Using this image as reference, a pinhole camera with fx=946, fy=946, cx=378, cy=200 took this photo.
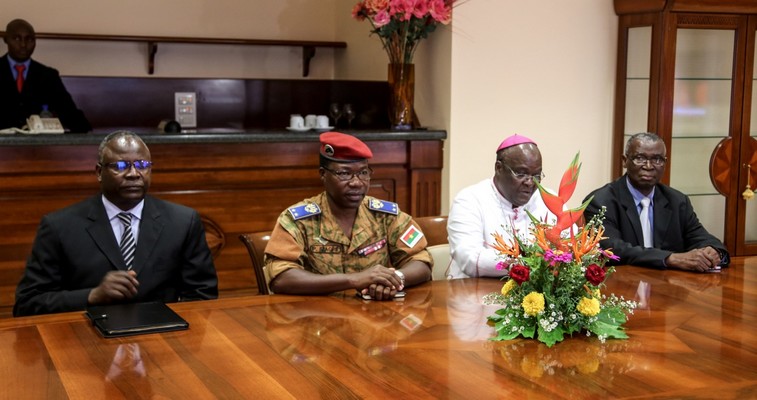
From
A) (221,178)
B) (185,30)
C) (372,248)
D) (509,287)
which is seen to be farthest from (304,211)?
(185,30)

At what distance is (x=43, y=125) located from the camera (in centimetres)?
456

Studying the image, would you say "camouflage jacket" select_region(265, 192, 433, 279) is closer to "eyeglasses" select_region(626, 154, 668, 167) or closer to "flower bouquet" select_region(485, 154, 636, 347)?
"flower bouquet" select_region(485, 154, 636, 347)

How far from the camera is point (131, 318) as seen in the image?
2.48 meters

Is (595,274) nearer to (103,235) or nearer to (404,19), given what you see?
(103,235)

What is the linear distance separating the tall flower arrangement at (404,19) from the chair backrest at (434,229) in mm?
1535

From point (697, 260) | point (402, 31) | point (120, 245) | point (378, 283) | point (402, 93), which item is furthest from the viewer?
point (402, 93)

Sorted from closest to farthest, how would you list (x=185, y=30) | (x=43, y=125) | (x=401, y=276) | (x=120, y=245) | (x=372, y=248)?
(x=401, y=276)
(x=120, y=245)
(x=372, y=248)
(x=43, y=125)
(x=185, y=30)

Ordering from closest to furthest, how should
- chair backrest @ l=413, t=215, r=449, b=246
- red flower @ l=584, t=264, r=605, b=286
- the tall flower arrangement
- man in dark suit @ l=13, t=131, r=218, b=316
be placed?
red flower @ l=584, t=264, r=605, b=286 → man in dark suit @ l=13, t=131, r=218, b=316 → chair backrest @ l=413, t=215, r=449, b=246 → the tall flower arrangement

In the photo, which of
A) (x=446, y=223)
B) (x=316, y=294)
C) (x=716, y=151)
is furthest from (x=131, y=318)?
(x=716, y=151)

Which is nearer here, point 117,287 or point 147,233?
point 117,287

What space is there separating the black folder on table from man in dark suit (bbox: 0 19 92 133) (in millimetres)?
2921

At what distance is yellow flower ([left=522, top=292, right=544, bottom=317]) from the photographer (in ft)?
7.61

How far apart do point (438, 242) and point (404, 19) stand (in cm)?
166

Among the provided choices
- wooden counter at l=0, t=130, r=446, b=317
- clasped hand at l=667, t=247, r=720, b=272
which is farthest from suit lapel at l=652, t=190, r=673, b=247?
wooden counter at l=0, t=130, r=446, b=317
